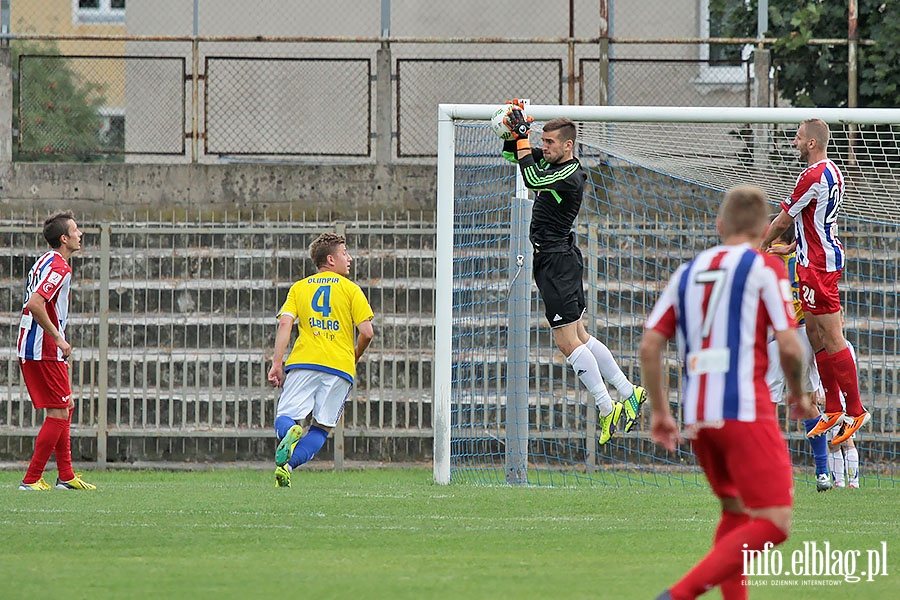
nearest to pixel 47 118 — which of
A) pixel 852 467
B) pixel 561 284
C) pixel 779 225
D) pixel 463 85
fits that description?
pixel 463 85

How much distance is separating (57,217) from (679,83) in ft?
28.9

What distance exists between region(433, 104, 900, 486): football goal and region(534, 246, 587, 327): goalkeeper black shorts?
1095 millimetres

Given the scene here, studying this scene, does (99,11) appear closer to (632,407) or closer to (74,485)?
(74,485)

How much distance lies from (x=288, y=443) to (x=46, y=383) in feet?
7.27

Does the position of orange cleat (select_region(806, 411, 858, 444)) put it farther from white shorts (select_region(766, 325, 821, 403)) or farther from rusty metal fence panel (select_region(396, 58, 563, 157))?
rusty metal fence panel (select_region(396, 58, 563, 157))

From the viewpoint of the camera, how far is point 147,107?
53.6 feet

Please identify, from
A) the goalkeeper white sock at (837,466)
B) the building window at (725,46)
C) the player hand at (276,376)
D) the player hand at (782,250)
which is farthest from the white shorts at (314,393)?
the building window at (725,46)

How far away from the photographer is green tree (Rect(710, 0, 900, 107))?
1417 centimetres

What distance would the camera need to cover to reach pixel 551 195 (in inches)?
347

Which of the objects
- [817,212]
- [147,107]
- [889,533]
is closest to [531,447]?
[817,212]

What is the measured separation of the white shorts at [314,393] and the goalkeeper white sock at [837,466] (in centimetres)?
416

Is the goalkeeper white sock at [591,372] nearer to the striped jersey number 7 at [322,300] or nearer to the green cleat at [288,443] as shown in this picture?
the striped jersey number 7 at [322,300]

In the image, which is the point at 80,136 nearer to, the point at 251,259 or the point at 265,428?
the point at 251,259

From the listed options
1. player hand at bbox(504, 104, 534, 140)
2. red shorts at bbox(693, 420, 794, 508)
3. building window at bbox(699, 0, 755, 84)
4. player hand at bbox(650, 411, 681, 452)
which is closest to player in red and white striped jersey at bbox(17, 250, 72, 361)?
player hand at bbox(504, 104, 534, 140)
